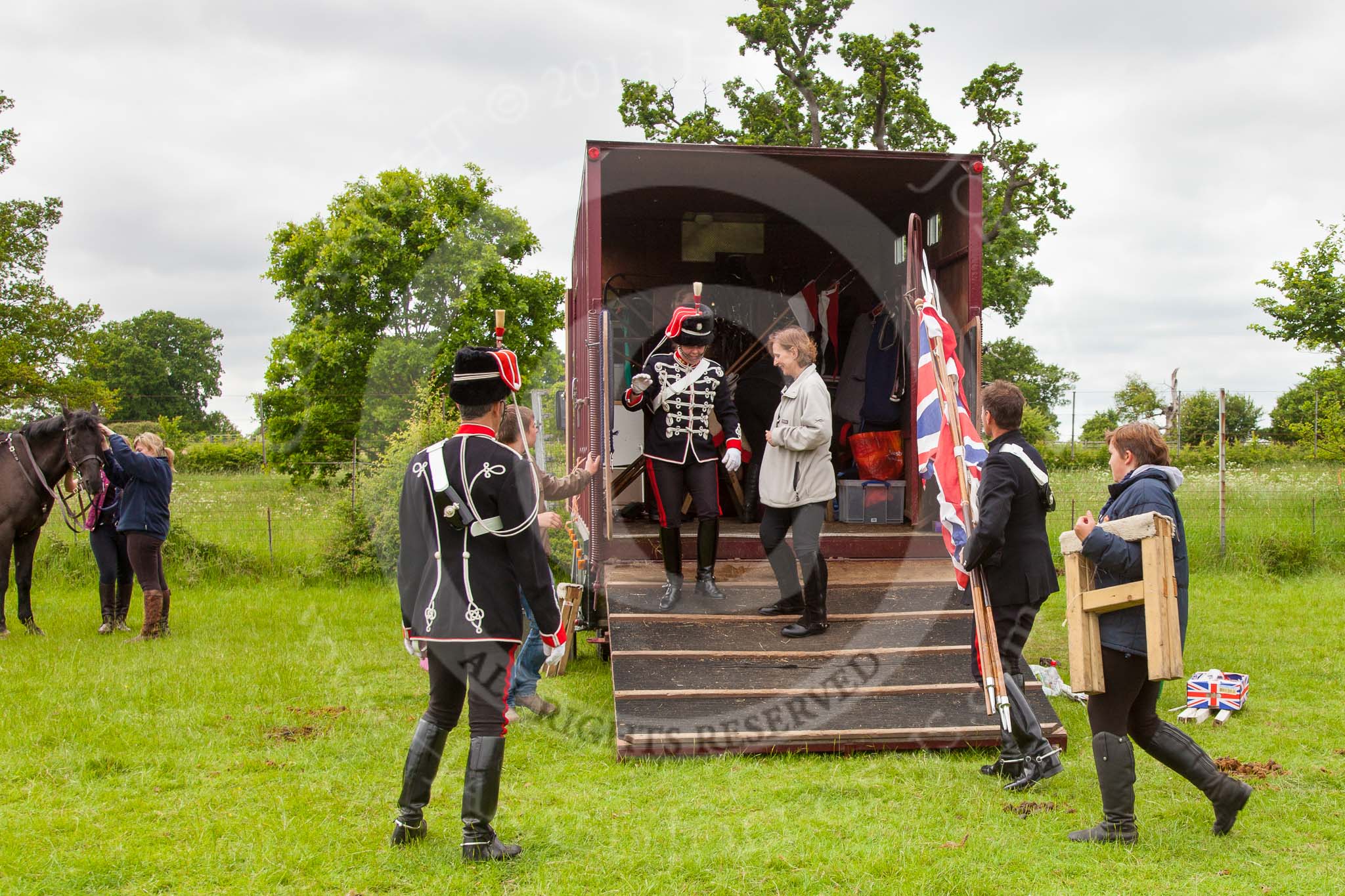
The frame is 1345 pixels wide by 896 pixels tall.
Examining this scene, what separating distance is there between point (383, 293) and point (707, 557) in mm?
17293

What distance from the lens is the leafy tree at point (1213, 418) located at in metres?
22.6

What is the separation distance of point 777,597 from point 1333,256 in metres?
11.1

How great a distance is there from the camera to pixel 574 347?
690cm

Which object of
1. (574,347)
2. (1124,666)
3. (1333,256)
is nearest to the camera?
(1124,666)

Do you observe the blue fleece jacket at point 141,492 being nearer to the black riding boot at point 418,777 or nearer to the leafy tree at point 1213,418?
the black riding boot at point 418,777

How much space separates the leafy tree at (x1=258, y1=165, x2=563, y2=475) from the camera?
19953 millimetres

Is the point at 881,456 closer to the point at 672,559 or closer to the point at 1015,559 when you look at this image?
the point at 672,559

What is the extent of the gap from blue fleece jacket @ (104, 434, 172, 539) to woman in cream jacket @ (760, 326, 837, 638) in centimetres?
433

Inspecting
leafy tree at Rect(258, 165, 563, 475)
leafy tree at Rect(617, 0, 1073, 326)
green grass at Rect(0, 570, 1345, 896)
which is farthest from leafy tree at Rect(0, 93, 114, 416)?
green grass at Rect(0, 570, 1345, 896)

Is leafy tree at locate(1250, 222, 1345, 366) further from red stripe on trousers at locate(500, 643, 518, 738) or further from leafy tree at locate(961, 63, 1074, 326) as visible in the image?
red stripe on trousers at locate(500, 643, 518, 738)

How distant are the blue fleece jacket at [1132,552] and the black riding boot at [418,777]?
218cm

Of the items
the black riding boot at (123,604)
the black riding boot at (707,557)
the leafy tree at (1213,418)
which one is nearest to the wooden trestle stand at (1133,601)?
the black riding boot at (707,557)

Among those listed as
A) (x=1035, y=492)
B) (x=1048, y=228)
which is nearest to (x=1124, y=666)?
(x=1035, y=492)

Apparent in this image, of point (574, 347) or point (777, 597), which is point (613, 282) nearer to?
point (574, 347)
